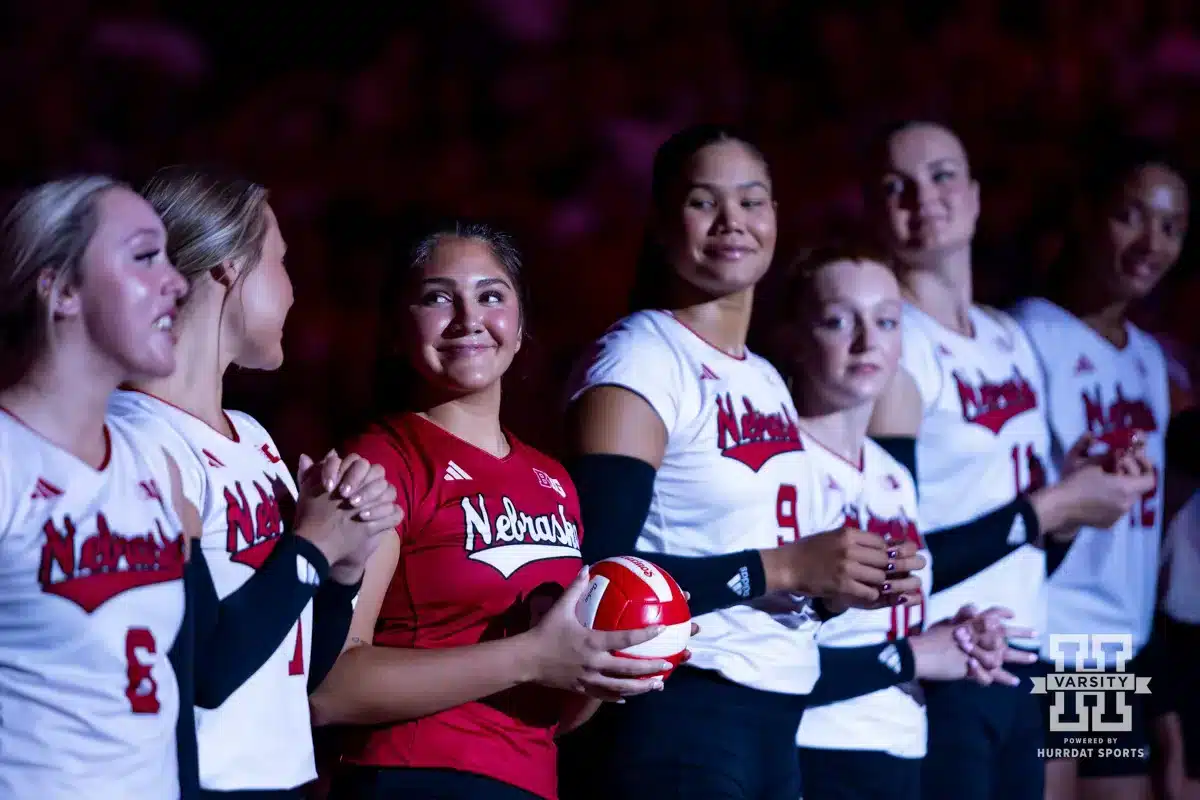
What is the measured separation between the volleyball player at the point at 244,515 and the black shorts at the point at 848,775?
1.02 meters

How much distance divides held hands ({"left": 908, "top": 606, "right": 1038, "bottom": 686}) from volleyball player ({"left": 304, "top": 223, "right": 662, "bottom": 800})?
90cm

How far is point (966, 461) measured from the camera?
117 inches

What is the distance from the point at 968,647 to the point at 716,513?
75 centimetres

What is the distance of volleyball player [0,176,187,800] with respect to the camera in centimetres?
146

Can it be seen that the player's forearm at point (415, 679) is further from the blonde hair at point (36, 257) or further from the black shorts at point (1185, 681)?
the black shorts at point (1185, 681)

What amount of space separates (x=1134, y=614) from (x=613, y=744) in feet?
5.16

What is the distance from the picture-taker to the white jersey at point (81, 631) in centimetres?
146

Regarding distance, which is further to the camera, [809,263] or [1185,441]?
[1185,441]

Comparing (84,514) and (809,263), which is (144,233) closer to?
(84,514)

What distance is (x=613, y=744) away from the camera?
7.22 feet

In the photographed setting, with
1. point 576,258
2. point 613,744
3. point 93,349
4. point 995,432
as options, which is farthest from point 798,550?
point 576,258

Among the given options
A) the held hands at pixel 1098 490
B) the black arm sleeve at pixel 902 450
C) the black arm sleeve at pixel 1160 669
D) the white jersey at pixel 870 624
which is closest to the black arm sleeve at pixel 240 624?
the white jersey at pixel 870 624

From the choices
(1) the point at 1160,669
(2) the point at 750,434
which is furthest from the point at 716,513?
(1) the point at 1160,669

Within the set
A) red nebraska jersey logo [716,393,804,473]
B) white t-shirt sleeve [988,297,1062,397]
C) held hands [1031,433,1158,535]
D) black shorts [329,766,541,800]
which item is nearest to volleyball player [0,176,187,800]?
black shorts [329,766,541,800]
